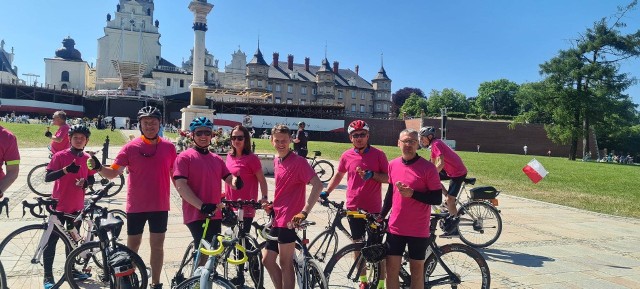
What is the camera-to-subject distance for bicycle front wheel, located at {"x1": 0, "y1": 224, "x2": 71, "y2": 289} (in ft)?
15.0

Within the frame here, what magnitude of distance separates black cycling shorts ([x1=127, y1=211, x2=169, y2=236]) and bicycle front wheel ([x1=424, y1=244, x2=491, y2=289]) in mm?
2651

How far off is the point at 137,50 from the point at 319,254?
3359 inches

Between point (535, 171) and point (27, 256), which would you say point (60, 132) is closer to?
point (27, 256)

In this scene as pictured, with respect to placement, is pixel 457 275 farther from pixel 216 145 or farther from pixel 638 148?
pixel 638 148

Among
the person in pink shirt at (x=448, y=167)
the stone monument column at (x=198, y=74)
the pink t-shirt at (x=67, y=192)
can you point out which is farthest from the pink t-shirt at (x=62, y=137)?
the stone monument column at (x=198, y=74)

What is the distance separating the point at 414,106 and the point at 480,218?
88629 millimetres

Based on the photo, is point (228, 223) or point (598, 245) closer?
point (228, 223)

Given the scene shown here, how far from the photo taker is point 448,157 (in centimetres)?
693

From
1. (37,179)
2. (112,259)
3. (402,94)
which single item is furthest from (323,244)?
(402,94)

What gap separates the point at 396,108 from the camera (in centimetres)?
10562

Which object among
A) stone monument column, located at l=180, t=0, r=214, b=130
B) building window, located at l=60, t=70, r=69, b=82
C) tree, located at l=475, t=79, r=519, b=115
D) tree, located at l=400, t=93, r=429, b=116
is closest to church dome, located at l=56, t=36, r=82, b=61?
building window, located at l=60, t=70, r=69, b=82

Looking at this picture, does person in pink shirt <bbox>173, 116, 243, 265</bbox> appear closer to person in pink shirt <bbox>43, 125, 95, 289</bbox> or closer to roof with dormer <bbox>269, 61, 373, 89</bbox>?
person in pink shirt <bbox>43, 125, 95, 289</bbox>

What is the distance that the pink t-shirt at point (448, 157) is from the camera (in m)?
6.78

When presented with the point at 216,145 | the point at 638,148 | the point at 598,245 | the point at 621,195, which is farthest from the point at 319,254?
the point at 638,148
